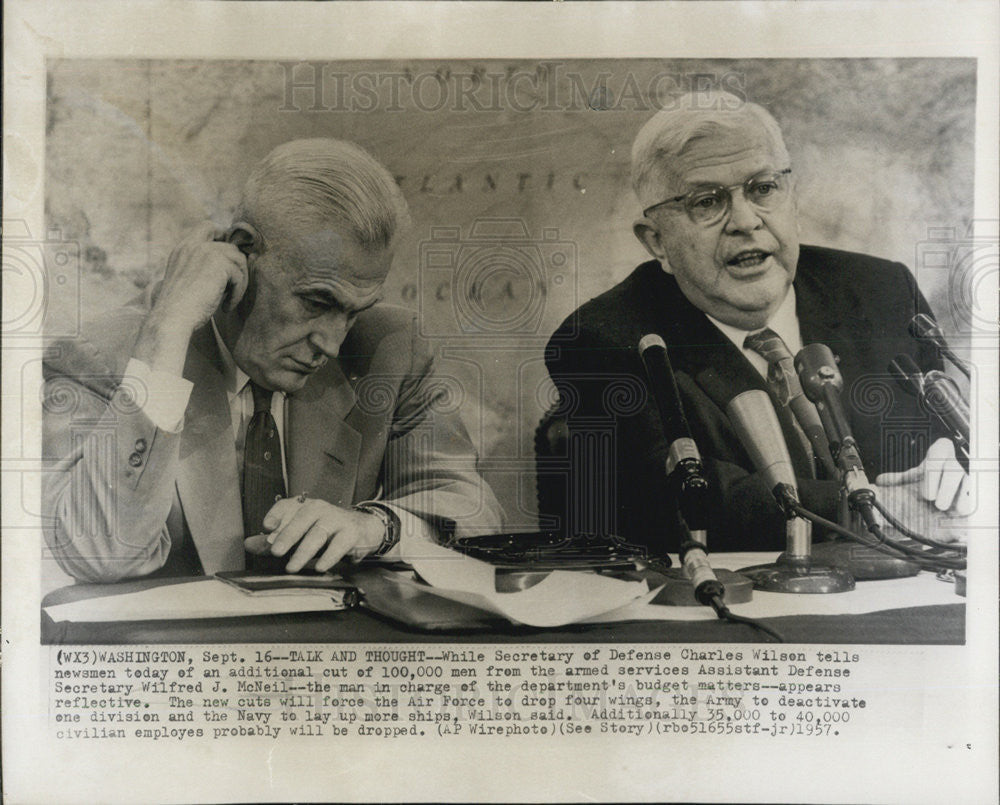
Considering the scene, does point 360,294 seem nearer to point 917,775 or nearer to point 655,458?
point 655,458

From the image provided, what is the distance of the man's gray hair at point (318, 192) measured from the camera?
7.17ft

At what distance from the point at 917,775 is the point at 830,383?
110 centimetres

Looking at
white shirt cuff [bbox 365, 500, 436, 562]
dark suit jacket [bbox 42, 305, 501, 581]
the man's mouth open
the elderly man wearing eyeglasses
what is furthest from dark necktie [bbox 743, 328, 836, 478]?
white shirt cuff [bbox 365, 500, 436, 562]

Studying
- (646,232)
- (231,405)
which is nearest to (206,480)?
(231,405)

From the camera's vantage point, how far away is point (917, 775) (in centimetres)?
219

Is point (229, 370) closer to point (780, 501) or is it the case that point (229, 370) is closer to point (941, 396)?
point (780, 501)

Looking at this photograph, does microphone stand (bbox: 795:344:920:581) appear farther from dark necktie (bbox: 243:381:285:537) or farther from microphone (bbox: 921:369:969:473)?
dark necktie (bbox: 243:381:285:537)

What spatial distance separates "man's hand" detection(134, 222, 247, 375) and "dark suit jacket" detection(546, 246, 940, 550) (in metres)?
0.92

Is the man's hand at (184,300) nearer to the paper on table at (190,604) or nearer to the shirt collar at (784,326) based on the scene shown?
the paper on table at (190,604)

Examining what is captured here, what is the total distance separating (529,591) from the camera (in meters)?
2.18

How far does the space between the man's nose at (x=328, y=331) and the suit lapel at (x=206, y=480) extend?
11.3 inches

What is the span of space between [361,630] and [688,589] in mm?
898

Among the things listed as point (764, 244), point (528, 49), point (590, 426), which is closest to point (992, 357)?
point (764, 244)

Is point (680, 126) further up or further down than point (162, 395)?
further up
